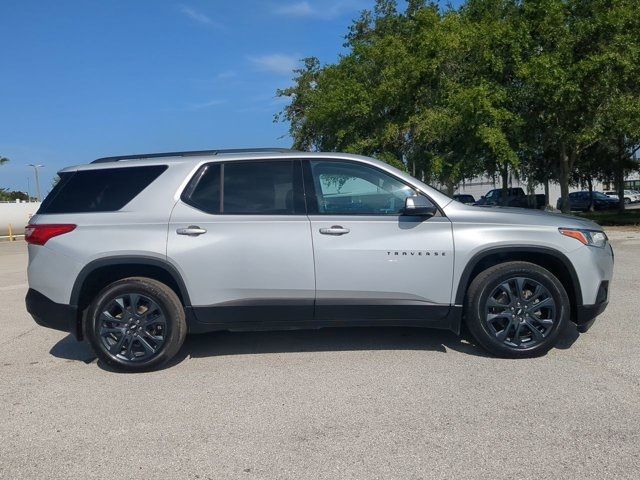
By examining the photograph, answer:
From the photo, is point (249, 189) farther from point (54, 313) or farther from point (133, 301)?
point (54, 313)

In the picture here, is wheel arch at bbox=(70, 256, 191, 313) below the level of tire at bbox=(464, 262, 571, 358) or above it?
above

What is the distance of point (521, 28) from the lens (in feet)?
60.6

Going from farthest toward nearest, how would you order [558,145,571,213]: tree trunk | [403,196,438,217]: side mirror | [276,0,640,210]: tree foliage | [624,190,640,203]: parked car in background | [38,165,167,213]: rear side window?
[624,190,640,203]: parked car in background
[558,145,571,213]: tree trunk
[276,0,640,210]: tree foliage
[38,165,167,213]: rear side window
[403,196,438,217]: side mirror

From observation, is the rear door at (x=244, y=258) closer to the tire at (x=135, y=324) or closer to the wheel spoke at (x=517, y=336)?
the tire at (x=135, y=324)

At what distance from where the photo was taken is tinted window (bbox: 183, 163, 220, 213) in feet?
16.5

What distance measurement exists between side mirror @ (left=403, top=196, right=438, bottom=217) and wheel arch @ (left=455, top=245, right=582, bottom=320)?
55 cm

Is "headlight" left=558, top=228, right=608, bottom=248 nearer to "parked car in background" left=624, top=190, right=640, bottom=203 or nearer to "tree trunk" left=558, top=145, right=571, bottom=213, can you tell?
"tree trunk" left=558, top=145, right=571, bottom=213

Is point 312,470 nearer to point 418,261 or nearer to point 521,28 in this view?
point 418,261

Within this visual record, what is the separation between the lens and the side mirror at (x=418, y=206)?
473 centimetres

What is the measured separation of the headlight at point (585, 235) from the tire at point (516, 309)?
376 millimetres

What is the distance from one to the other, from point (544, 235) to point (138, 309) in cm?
355

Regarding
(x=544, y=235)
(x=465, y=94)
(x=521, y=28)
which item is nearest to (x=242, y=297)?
(x=544, y=235)

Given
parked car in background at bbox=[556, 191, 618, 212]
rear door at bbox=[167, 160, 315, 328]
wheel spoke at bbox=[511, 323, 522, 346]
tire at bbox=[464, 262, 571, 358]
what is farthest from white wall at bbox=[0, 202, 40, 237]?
parked car in background at bbox=[556, 191, 618, 212]

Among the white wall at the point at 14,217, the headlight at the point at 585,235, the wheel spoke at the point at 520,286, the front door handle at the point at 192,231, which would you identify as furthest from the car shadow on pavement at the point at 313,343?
the white wall at the point at 14,217
